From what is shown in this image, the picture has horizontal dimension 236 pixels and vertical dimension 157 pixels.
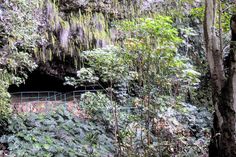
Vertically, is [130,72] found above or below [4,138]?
above

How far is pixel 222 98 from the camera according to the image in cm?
447

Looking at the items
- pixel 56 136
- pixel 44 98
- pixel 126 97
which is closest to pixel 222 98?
pixel 126 97

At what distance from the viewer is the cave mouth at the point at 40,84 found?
1227cm

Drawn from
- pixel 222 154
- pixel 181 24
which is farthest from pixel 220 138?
pixel 181 24

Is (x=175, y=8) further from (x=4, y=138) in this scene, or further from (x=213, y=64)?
(x=4, y=138)

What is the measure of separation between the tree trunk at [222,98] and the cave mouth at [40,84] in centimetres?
850

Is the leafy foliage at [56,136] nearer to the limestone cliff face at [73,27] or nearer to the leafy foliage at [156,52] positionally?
the leafy foliage at [156,52]

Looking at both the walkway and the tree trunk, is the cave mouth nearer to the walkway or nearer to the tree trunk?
the walkway

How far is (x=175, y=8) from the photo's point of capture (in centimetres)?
1253

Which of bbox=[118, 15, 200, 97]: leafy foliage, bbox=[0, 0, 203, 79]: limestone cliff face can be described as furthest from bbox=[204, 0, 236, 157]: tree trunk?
bbox=[0, 0, 203, 79]: limestone cliff face

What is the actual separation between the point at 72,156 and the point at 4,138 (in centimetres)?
142

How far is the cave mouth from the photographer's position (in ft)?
40.3

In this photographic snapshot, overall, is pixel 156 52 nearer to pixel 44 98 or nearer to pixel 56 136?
pixel 56 136

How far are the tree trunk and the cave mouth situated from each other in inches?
335
